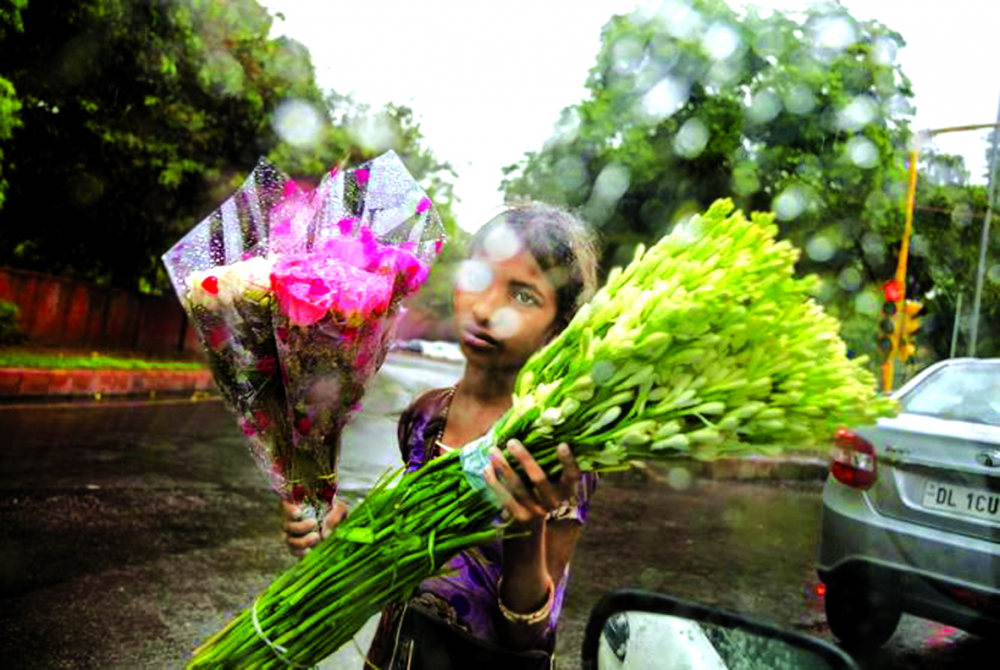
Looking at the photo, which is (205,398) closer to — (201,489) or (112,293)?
(112,293)

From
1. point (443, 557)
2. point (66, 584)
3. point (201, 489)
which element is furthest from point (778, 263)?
point (201, 489)

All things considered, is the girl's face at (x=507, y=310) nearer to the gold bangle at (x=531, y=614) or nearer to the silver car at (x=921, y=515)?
the gold bangle at (x=531, y=614)

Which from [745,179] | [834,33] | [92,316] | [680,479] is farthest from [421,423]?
[834,33]

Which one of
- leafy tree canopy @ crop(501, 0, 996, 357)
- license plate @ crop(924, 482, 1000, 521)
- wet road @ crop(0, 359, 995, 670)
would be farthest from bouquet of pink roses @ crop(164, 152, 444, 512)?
leafy tree canopy @ crop(501, 0, 996, 357)

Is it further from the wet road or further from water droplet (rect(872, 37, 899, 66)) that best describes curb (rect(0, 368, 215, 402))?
water droplet (rect(872, 37, 899, 66))

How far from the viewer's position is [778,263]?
104 cm

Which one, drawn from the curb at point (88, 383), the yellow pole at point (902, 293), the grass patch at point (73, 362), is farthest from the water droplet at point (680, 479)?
the grass patch at point (73, 362)

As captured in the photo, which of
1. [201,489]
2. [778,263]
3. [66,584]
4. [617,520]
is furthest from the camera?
[617,520]

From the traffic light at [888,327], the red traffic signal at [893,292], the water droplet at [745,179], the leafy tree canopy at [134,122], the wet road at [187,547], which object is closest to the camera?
the wet road at [187,547]

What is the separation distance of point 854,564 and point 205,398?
9937 millimetres

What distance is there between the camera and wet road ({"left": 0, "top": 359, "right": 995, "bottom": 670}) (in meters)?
3.69

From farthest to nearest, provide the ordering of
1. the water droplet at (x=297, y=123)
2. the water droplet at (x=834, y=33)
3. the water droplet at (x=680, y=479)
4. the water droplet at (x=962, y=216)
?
the water droplet at (x=834, y=33)
the water droplet at (x=962, y=216)
the water droplet at (x=297, y=123)
the water droplet at (x=680, y=479)

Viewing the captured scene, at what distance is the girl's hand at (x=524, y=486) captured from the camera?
1103mm

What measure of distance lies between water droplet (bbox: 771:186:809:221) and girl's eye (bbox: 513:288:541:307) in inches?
613
